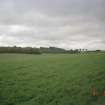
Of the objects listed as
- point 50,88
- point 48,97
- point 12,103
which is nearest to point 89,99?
point 48,97

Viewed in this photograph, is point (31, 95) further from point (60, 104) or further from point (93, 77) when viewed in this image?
point (93, 77)

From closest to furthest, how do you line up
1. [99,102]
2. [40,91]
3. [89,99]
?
1. [99,102]
2. [89,99]
3. [40,91]

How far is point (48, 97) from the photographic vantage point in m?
15.1

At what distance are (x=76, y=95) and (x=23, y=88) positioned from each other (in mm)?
5483

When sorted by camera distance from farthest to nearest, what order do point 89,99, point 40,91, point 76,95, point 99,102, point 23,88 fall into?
point 23,88 < point 40,91 < point 76,95 < point 89,99 < point 99,102

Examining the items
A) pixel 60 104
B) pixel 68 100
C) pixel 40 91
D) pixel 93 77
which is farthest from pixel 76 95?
pixel 93 77

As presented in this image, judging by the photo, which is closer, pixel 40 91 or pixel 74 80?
pixel 40 91

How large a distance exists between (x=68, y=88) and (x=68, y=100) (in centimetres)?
324

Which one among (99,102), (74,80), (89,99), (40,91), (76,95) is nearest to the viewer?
(99,102)

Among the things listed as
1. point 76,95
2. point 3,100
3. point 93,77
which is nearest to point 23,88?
point 3,100

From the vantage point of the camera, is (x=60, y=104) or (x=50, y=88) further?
(x=50, y=88)

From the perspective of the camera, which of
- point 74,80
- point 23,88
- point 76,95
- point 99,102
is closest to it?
point 99,102

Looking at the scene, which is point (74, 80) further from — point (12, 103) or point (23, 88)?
point (12, 103)

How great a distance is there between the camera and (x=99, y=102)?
13312mm
